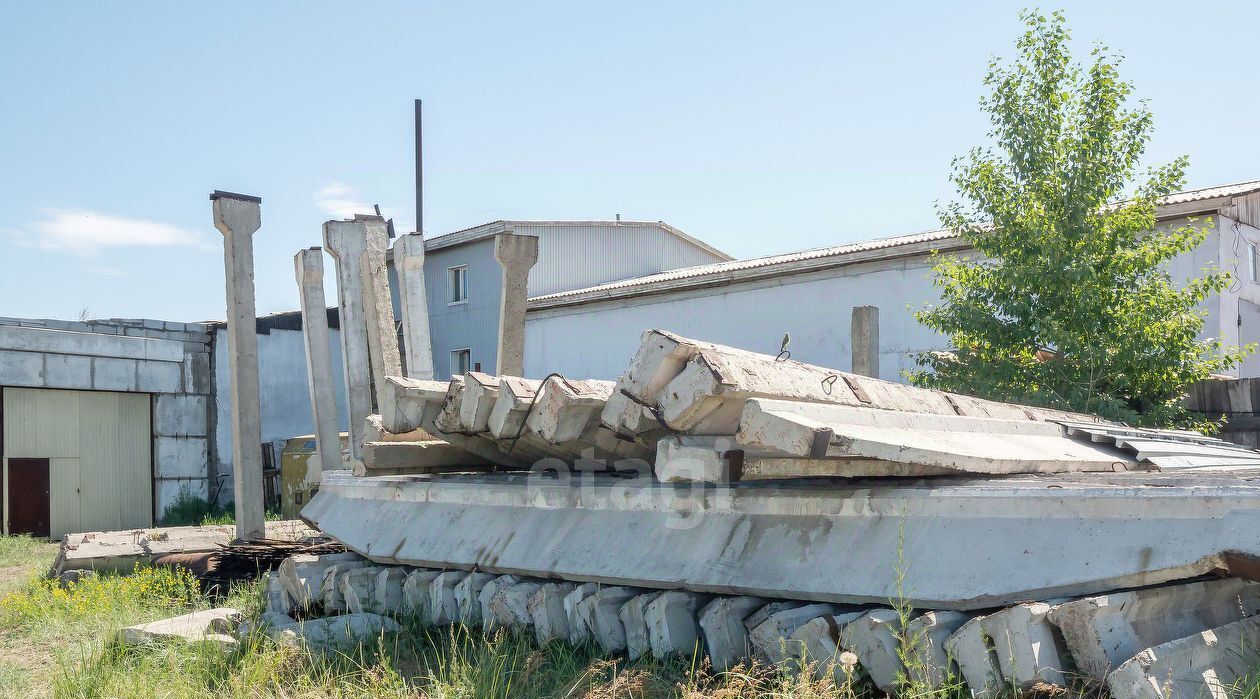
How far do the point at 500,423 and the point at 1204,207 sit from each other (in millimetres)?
10780

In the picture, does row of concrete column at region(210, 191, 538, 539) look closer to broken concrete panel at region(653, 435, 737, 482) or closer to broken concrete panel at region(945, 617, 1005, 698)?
broken concrete panel at region(653, 435, 737, 482)

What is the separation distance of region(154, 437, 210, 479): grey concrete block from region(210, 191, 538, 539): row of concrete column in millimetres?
7723

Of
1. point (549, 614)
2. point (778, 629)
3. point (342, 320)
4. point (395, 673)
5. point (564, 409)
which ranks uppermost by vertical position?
point (342, 320)

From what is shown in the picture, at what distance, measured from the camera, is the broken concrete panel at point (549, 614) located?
484cm

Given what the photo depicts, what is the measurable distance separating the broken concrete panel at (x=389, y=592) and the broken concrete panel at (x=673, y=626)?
1975 mm

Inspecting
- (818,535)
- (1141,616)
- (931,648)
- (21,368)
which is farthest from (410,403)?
(21,368)

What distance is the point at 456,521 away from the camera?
5.89 meters

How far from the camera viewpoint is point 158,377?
50.2 ft

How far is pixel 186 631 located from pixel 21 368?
10420 millimetres

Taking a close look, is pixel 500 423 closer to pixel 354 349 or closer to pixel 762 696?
pixel 762 696

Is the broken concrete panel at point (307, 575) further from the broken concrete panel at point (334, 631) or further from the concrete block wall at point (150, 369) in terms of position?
the concrete block wall at point (150, 369)

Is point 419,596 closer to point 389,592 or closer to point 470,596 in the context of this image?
point 389,592

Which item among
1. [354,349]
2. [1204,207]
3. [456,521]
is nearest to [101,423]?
[354,349]

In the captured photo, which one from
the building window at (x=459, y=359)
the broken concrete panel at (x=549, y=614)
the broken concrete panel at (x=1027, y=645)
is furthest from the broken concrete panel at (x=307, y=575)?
Result: the building window at (x=459, y=359)
